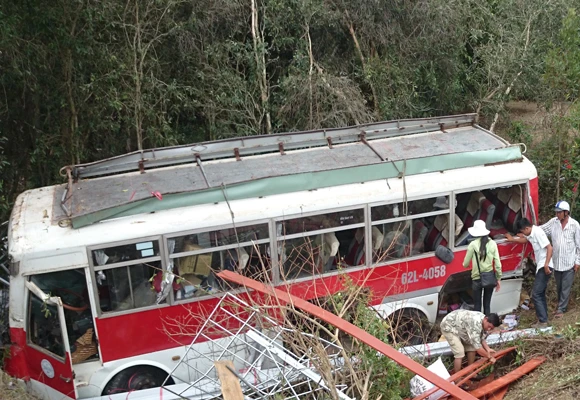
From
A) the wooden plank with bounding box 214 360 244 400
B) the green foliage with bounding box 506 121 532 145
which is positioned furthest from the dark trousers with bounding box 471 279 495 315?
the green foliage with bounding box 506 121 532 145

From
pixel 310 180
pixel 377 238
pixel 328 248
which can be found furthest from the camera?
pixel 377 238

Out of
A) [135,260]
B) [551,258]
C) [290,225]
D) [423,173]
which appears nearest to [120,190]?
[135,260]

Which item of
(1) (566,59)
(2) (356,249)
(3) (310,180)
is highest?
(1) (566,59)

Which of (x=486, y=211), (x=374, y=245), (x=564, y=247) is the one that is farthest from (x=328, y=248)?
(x=564, y=247)

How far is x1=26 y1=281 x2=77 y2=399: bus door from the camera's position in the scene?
5906 millimetres

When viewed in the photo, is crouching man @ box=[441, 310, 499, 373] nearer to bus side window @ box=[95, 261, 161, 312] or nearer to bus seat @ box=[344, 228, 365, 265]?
bus seat @ box=[344, 228, 365, 265]

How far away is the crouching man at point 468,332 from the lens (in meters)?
6.31

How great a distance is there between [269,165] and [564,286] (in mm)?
4241

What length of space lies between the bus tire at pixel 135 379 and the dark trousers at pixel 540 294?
4.80m

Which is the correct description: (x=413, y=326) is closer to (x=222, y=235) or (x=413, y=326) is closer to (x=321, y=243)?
(x=321, y=243)

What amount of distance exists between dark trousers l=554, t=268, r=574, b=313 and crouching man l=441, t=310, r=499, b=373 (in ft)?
5.27

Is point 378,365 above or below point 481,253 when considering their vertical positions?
below

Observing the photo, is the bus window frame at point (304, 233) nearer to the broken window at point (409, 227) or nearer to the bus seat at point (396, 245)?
the broken window at point (409, 227)

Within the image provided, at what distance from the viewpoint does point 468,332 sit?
6367 millimetres
